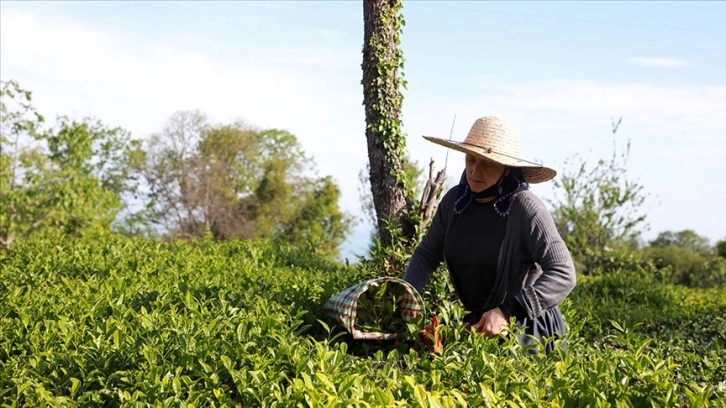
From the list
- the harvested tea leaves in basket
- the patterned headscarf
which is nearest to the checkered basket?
the harvested tea leaves in basket

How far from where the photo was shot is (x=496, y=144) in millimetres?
4273

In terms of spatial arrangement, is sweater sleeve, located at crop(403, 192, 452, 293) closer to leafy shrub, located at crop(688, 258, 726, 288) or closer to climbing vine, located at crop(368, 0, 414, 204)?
climbing vine, located at crop(368, 0, 414, 204)

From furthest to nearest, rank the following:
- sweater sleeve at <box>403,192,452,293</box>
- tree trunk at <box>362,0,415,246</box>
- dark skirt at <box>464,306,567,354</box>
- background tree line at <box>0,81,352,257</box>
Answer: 1. background tree line at <box>0,81,352,257</box>
2. tree trunk at <box>362,0,415,246</box>
3. sweater sleeve at <box>403,192,452,293</box>
4. dark skirt at <box>464,306,567,354</box>

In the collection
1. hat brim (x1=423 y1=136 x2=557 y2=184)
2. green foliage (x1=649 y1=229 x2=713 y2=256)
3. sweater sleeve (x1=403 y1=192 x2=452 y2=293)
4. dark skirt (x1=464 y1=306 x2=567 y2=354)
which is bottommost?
green foliage (x1=649 y1=229 x2=713 y2=256)

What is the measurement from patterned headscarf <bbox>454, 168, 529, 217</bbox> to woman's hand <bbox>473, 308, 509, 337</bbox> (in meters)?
0.60

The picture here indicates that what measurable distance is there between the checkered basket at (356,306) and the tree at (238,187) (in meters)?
27.3

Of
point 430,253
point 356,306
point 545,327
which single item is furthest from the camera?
point 430,253

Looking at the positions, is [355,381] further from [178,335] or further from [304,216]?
[304,216]

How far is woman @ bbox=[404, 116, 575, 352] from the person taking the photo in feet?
12.7

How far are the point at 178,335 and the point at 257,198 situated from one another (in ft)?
100

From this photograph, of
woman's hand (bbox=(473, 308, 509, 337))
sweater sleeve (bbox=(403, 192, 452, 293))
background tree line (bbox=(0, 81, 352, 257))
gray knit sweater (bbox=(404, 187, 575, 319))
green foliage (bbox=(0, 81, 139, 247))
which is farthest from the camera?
background tree line (bbox=(0, 81, 352, 257))

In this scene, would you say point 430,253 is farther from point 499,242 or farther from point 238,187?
point 238,187

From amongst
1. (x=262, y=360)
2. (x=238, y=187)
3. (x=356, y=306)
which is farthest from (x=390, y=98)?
(x=238, y=187)

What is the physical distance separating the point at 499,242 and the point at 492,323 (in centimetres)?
56
